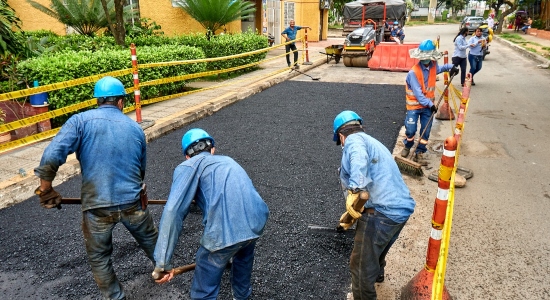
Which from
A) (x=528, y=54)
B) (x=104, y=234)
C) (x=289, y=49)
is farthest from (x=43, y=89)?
(x=528, y=54)

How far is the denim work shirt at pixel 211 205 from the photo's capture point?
7.80 ft

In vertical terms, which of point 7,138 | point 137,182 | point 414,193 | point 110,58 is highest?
point 110,58

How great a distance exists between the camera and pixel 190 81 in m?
11.3

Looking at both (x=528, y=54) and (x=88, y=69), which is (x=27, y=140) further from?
(x=528, y=54)

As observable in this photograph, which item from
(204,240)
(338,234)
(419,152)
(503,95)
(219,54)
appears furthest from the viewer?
(219,54)

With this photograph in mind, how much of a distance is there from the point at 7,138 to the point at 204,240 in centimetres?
521

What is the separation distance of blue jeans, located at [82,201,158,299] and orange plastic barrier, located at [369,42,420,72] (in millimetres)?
12695

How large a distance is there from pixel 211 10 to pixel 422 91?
32.0ft

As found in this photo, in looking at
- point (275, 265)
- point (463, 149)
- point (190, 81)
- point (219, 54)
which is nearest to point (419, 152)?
point (463, 149)

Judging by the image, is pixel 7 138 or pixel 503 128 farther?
pixel 503 128

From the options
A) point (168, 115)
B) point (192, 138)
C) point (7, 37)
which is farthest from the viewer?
point (168, 115)

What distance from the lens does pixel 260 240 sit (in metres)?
3.88

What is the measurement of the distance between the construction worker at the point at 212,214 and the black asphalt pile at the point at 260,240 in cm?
80

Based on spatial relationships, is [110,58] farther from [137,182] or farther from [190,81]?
[137,182]
